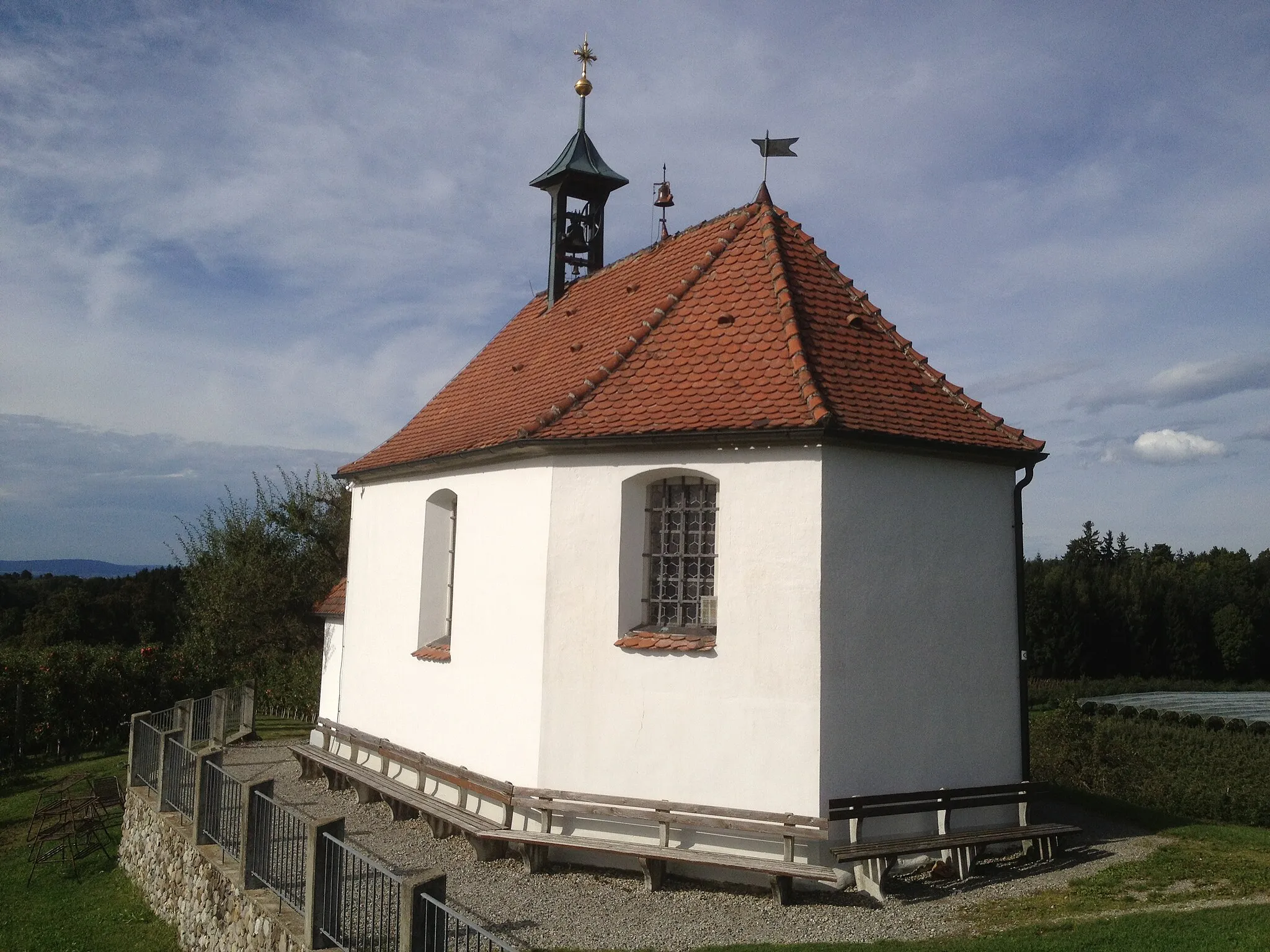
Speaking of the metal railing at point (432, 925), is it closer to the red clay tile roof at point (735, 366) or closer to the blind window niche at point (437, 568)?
the red clay tile roof at point (735, 366)

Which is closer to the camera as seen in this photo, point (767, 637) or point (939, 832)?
point (767, 637)

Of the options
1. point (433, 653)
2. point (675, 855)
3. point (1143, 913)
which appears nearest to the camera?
point (1143, 913)

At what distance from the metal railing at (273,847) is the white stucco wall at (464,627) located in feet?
7.55

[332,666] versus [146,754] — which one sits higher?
[332,666]

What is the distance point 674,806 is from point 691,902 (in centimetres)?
85

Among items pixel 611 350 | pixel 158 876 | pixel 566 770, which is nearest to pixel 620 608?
pixel 566 770

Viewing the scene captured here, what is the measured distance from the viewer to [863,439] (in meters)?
8.98

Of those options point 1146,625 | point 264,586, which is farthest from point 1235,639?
point 264,586

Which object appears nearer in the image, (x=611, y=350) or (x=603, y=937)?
(x=603, y=937)

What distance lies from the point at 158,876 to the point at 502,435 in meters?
6.74

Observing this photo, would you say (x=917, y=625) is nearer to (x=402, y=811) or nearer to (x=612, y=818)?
(x=612, y=818)

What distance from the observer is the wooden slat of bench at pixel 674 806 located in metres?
8.53

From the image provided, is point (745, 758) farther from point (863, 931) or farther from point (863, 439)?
point (863, 439)

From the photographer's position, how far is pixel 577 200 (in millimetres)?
16266
